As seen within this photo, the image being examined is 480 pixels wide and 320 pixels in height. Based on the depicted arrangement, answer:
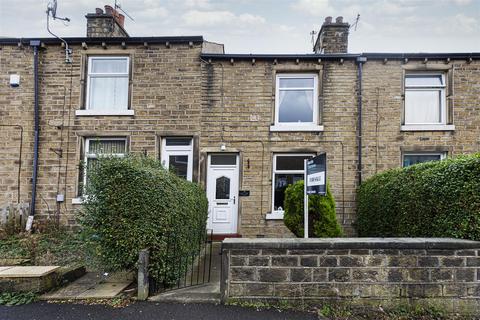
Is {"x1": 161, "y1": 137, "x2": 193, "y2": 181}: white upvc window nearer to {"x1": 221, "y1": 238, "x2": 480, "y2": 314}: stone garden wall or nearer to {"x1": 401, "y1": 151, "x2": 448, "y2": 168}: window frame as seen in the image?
{"x1": 221, "y1": 238, "x2": 480, "y2": 314}: stone garden wall

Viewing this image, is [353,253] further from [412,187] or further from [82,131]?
[82,131]

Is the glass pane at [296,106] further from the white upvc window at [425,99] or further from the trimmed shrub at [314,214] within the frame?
the trimmed shrub at [314,214]

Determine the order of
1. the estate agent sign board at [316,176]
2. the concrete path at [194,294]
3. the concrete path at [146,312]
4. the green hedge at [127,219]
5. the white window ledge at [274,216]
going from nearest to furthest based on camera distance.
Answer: the concrete path at [146,312] → the concrete path at [194,294] → the green hedge at [127,219] → the estate agent sign board at [316,176] → the white window ledge at [274,216]

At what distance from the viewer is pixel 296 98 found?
10055mm

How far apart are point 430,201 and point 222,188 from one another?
5897mm

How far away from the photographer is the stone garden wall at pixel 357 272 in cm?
397

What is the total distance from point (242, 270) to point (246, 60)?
7.27 metres

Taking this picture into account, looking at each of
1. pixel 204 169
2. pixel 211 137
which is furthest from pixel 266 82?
pixel 204 169

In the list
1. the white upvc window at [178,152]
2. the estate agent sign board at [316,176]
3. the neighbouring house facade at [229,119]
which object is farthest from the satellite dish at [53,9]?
the estate agent sign board at [316,176]

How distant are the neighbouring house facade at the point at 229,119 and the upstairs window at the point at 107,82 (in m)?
0.12

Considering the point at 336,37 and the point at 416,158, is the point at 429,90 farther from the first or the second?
the point at 336,37

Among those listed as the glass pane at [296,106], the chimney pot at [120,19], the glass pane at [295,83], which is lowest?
the glass pane at [296,106]

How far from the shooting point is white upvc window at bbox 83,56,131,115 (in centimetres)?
998

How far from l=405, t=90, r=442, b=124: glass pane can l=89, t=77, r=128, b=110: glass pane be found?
347 inches
